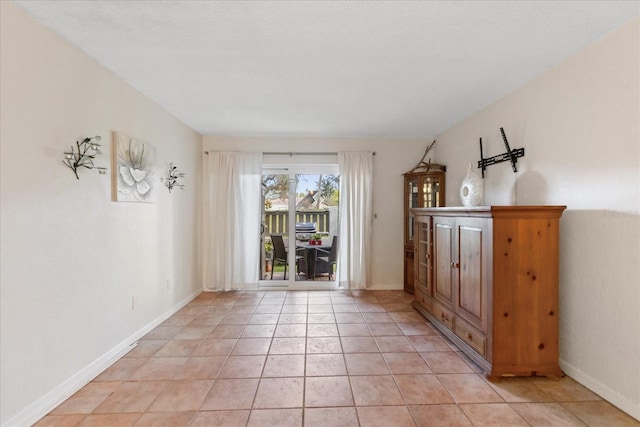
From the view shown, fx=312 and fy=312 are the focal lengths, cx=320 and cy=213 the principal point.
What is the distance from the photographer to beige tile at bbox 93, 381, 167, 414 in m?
1.92

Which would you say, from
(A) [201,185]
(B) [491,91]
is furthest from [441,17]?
(A) [201,185]

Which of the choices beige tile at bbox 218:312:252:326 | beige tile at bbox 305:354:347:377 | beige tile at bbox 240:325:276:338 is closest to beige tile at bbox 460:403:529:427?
beige tile at bbox 305:354:347:377

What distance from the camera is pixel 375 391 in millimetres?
2100

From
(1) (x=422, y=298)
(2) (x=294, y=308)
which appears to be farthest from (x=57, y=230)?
(1) (x=422, y=298)

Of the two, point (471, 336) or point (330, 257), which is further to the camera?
point (330, 257)

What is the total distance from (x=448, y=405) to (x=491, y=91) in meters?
2.66

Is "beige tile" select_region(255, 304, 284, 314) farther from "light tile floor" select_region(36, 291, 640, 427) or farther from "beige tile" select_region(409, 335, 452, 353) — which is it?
"beige tile" select_region(409, 335, 452, 353)

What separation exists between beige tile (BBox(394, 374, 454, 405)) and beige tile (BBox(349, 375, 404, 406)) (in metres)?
0.06

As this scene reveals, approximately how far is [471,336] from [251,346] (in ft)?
6.11

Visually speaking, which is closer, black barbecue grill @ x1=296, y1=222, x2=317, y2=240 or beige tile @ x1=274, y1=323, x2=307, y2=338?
beige tile @ x1=274, y1=323, x2=307, y2=338

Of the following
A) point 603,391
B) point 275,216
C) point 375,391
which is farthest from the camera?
point 275,216

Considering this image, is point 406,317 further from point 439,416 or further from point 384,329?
point 439,416

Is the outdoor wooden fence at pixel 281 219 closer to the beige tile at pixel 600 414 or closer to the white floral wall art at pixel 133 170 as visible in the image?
the white floral wall art at pixel 133 170

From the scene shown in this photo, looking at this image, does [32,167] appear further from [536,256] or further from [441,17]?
[536,256]
